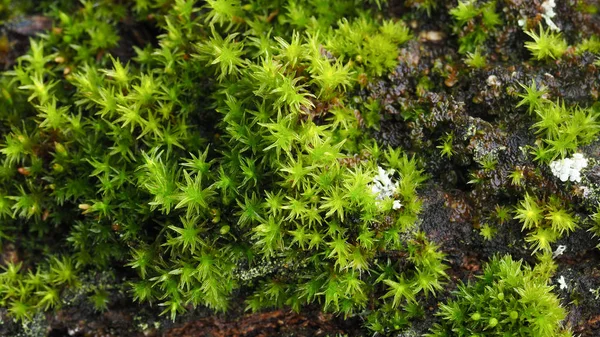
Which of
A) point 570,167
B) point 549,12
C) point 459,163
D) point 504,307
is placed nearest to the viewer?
point 504,307

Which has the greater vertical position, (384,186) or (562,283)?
(384,186)

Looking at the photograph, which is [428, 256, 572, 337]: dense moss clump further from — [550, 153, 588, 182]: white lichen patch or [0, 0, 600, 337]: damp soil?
[550, 153, 588, 182]: white lichen patch

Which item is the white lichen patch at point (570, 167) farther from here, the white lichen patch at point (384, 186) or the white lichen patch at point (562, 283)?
the white lichen patch at point (384, 186)

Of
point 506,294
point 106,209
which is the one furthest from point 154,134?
point 506,294

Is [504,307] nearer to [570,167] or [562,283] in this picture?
[562,283]


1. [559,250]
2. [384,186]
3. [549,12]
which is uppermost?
[549,12]

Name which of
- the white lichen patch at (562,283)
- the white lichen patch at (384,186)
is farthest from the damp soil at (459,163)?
the white lichen patch at (384,186)

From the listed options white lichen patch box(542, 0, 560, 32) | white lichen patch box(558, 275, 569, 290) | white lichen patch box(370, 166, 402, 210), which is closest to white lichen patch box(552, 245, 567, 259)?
white lichen patch box(558, 275, 569, 290)

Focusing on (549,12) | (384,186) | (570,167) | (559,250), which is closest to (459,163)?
(384,186)
